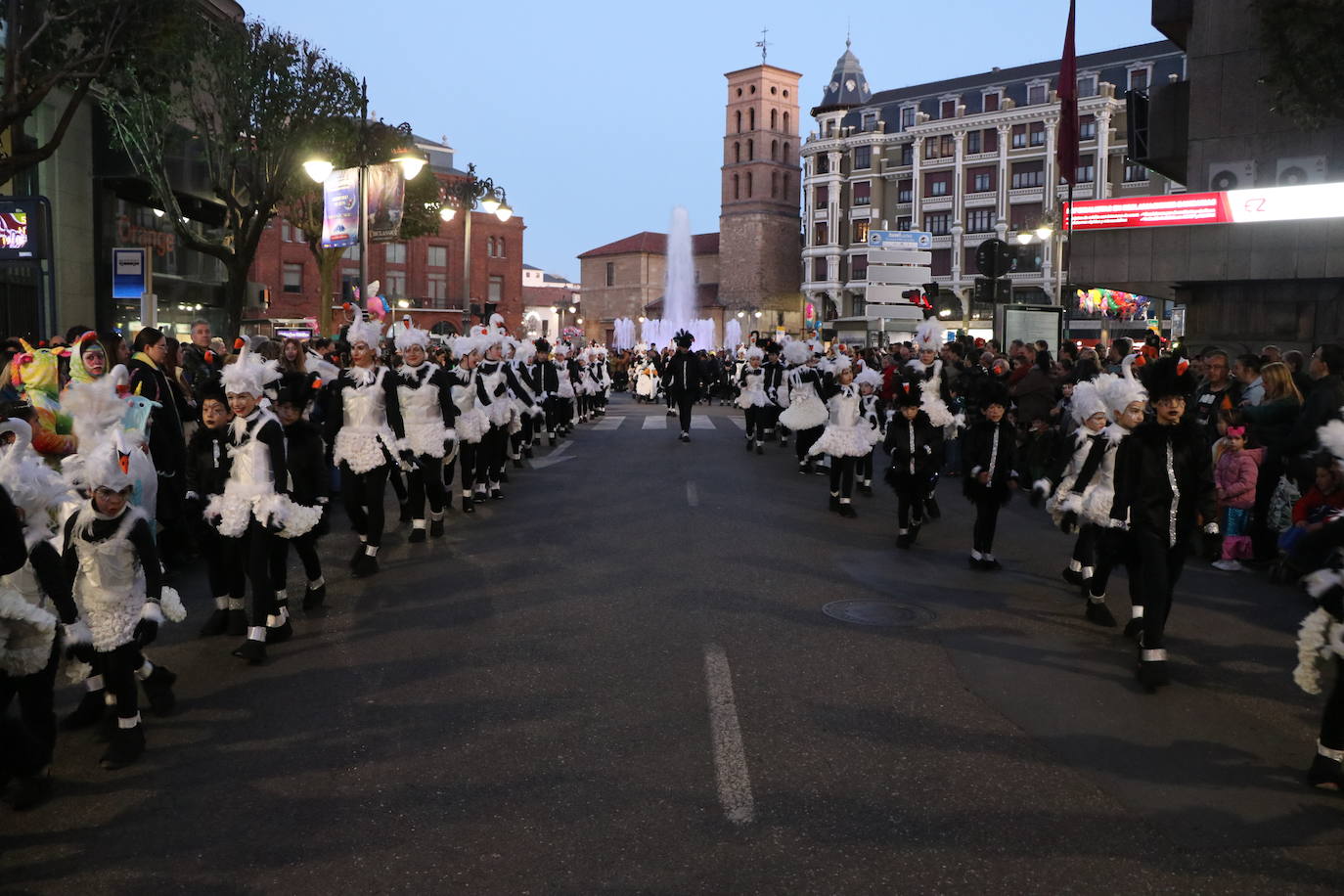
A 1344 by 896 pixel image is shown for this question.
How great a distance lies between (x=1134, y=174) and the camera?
243ft

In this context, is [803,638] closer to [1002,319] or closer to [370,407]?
[370,407]

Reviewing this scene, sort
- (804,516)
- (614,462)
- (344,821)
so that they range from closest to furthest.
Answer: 1. (344,821)
2. (804,516)
3. (614,462)

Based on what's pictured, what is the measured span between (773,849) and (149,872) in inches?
91.9

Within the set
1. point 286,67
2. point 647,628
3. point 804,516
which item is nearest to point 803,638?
point 647,628

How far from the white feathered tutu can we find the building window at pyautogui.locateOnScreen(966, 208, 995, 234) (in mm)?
66423

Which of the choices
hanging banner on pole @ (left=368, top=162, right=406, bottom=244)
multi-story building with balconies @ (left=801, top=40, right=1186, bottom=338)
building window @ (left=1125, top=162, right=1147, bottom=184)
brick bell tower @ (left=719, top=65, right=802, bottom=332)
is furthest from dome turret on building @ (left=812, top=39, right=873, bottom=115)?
hanging banner on pole @ (left=368, top=162, right=406, bottom=244)

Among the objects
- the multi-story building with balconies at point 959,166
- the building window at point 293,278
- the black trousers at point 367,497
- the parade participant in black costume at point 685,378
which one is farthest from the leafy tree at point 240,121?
the building window at point 293,278

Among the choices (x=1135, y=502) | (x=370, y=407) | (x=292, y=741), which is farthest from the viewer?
(x=370, y=407)

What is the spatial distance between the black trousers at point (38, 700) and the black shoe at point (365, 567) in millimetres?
4808

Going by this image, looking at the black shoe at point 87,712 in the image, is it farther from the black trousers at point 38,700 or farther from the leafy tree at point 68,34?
the leafy tree at point 68,34

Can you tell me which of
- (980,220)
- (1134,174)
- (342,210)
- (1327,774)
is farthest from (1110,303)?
(1327,774)

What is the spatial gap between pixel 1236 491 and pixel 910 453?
120 inches

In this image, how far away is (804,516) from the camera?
536 inches

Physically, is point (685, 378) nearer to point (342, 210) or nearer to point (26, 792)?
point (342, 210)
